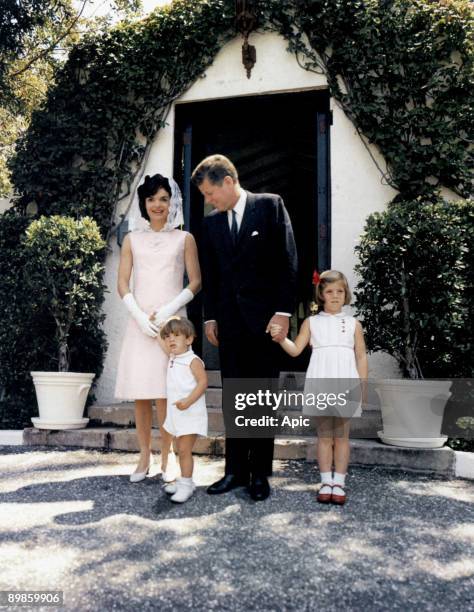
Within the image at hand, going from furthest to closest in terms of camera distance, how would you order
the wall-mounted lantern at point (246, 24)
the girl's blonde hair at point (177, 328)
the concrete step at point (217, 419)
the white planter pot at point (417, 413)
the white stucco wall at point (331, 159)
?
the wall-mounted lantern at point (246, 24) < the white stucco wall at point (331, 159) < the concrete step at point (217, 419) < the white planter pot at point (417, 413) < the girl's blonde hair at point (177, 328)

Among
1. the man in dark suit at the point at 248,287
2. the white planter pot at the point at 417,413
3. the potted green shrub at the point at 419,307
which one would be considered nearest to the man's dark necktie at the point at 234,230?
the man in dark suit at the point at 248,287

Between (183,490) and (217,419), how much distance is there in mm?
1386

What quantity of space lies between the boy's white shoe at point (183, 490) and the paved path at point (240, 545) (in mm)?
41

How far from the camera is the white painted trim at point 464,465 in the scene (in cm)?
314

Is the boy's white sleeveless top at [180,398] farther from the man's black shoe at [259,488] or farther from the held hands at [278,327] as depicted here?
the held hands at [278,327]

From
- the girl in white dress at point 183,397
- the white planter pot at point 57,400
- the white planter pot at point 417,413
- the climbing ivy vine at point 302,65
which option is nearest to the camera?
the girl in white dress at point 183,397

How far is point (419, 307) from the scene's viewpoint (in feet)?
11.3

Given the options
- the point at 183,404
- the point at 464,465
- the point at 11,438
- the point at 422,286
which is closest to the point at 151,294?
the point at 183,404

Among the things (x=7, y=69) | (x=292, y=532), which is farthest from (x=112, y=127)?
(x=292, y=532)

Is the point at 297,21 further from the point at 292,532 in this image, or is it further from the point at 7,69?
the point at 292,532

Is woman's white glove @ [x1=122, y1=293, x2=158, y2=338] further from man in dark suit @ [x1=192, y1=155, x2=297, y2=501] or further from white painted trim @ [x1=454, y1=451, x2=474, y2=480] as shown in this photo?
white painted trim @ [x1=454, y1=451, x2=474, y2=480]

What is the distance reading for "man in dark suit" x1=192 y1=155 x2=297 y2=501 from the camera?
2637 mm

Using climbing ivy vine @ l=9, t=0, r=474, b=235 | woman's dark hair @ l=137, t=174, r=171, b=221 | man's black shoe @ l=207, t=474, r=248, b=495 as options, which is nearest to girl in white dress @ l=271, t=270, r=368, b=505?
man's black shoe @ l=207, t=474, r=248, b=495

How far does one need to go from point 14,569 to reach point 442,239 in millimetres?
2932
